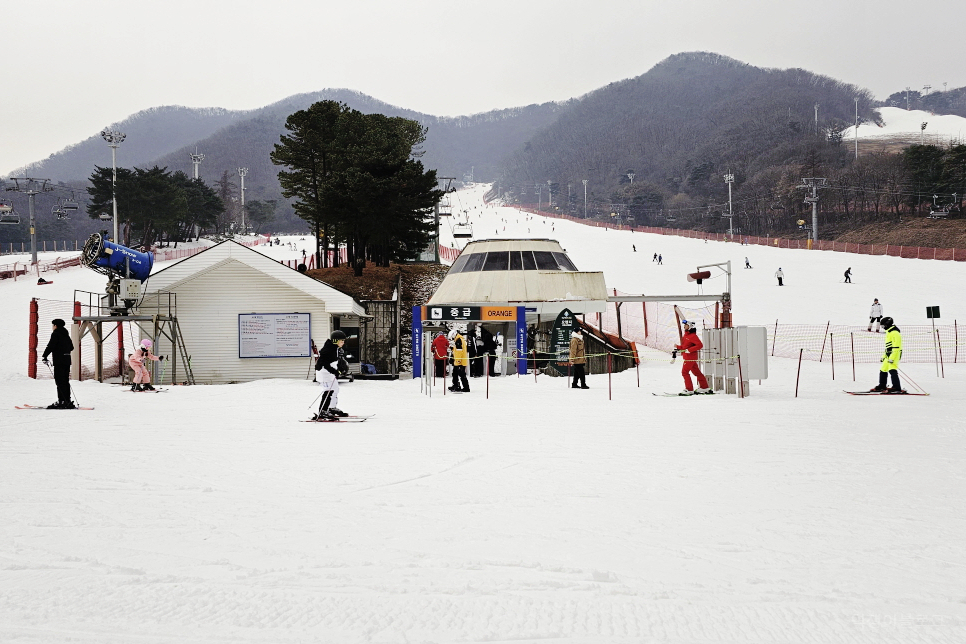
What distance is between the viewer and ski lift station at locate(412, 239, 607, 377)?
27828 mm

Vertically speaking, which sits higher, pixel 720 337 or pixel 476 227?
pixel 476 227

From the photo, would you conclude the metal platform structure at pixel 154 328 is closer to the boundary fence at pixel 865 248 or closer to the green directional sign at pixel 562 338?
the green directional sign at pixel 562 338

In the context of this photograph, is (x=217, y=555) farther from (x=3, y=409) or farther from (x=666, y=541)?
(x=3, y=409)

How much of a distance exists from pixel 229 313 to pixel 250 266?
1675mm

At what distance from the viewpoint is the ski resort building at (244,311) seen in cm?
2322

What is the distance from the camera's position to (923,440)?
9.94 meters

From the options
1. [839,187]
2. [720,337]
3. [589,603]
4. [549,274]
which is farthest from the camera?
[839,187]

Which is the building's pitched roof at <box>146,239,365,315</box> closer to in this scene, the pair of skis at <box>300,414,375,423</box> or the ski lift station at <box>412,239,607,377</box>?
the ski lift station at <box>412,239,607,377</box>

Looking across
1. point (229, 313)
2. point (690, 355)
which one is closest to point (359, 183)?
point (229, 313)

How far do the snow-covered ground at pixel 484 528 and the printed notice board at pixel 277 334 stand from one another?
34.7 feet


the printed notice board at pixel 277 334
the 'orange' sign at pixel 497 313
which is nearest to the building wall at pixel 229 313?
the printed notice board at pixel 277 334

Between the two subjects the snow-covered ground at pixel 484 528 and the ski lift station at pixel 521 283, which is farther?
the ski lift station at pixel 521 283

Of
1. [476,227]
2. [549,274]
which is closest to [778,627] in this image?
[549,274]

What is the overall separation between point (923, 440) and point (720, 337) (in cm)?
742
